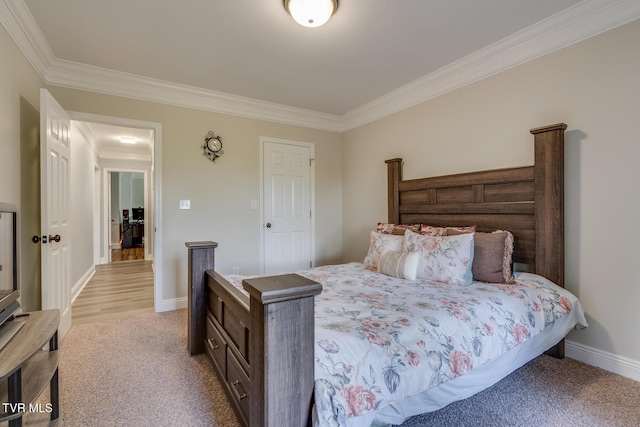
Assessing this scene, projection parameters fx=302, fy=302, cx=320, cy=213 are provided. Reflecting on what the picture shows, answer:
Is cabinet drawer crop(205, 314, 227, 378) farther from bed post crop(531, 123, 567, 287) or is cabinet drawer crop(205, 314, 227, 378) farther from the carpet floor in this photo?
bed post crop(531, 123, 567, 287)

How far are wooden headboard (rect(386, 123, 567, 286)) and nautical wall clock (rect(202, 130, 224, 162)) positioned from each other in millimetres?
2425

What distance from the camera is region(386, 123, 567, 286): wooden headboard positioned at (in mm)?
2207

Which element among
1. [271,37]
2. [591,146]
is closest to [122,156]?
[271,37]

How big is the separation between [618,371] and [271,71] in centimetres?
366

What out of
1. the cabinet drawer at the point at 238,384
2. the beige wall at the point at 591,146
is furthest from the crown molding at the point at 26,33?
the beige wall at the point at 591,146

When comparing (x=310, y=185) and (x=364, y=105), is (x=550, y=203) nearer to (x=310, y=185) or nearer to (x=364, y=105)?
(x=364, y=105)

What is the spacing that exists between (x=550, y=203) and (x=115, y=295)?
4.88 m

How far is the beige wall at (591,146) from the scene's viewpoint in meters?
1.98

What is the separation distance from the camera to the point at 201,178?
3.58 m

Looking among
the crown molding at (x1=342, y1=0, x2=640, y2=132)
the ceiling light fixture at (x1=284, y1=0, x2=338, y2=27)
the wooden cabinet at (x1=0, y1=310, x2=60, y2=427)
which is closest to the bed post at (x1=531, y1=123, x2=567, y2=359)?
the crown molding at (x1=342, y1=0, x2=640, y2=132)

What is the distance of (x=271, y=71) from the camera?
9.95ft

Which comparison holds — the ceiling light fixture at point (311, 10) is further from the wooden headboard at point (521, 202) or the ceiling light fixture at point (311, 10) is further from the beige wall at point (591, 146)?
the wooden headboard at point (521, 202)

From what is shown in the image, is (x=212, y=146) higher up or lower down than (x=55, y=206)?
higher up

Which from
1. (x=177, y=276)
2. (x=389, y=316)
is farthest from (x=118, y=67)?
(x=389, y=316)
